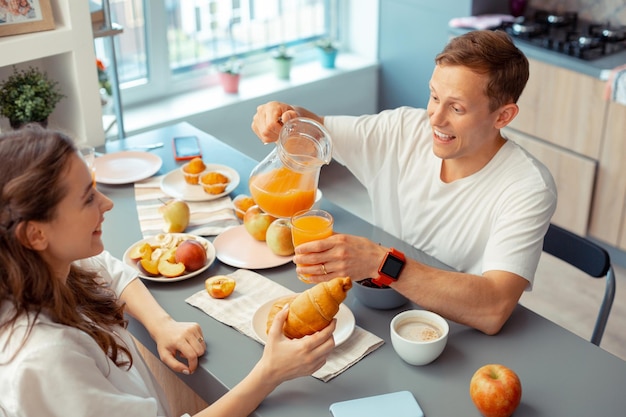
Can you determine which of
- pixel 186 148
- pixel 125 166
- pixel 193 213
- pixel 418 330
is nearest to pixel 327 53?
pixel 186 148

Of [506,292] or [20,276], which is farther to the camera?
[506,292]

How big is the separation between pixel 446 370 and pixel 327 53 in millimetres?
2767

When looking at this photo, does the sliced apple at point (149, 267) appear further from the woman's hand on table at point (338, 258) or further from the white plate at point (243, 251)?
the woman's hand on table at point (338, 258)

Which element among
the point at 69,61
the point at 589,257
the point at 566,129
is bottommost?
the point at 566,129

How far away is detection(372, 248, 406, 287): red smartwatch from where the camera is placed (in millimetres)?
1644

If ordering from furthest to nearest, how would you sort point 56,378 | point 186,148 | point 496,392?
1. point 186,148
2. point 496,392
3. point 56,378

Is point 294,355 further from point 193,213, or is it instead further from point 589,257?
point 589,257

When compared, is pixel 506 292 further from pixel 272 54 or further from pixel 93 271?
pixel 272 54

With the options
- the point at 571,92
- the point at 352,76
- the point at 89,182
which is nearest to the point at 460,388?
the point at 89,182

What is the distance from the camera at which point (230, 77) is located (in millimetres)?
3740

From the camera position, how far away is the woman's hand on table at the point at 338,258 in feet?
5.27

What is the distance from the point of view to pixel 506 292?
65.9 inches

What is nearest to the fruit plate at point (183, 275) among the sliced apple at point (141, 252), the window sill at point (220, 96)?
the sliced apple at point (141, 252)

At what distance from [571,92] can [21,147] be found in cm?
259
